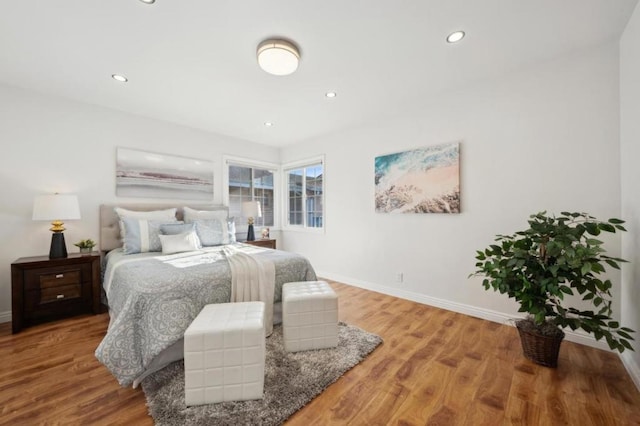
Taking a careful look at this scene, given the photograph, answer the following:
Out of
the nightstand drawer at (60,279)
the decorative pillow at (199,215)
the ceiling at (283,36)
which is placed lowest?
the nightstand drawer at (60,279)

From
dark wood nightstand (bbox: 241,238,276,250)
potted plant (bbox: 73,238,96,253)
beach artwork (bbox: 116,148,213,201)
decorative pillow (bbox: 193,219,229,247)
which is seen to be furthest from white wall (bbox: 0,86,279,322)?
dark wood nightstand (bbox: 241,238,276,250)

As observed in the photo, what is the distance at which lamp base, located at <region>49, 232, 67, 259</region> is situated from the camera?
266 cm

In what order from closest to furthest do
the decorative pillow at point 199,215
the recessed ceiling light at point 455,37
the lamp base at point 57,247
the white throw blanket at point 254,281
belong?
Result: the recessed ceiling light at point 455,37
the white throw blanket at point 254,281
the lamp base at point 57,247
the decorative pillow at point 199,215

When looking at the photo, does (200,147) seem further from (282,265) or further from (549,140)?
(549,140)

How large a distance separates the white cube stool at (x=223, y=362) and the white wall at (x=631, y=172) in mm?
2420

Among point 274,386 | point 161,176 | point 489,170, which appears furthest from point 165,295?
point 489,170

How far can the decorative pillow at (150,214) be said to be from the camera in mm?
3137

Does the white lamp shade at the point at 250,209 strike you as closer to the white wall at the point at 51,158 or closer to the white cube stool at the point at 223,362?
the white wall at the point at 51,158

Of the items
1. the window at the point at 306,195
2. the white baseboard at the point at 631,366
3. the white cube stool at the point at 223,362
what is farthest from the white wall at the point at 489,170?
the white cube stool at the point at 223,362

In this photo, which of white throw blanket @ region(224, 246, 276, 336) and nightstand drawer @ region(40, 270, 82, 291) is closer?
white throw blanket @ region(224, 246, 276, 336)

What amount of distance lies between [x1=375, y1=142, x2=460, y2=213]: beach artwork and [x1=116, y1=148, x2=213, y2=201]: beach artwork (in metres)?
2.75

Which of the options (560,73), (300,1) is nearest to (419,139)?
(560,73)

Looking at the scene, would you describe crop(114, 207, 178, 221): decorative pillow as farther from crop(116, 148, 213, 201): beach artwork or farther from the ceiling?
the ceiling

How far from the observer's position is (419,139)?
3.14 meters
